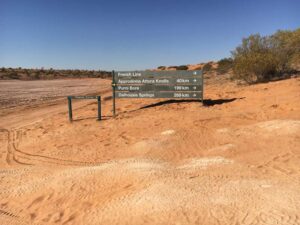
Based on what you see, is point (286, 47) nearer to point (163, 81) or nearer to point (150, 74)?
point (163, 81)

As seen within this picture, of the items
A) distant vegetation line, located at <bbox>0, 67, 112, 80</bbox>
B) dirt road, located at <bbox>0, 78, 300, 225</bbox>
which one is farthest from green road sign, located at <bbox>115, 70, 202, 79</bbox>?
distant vegetation line, located at <bbox>0, 67, 112, 80</bbox>

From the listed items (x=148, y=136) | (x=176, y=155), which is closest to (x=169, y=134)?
(x=148, y=136)

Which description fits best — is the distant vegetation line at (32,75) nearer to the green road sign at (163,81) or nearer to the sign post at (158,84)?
the sign post at (158,84)

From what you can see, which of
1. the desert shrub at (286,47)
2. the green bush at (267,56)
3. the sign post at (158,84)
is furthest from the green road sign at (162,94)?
the desert shrub at (286,47)

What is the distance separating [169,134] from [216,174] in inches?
122

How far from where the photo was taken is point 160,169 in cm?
655

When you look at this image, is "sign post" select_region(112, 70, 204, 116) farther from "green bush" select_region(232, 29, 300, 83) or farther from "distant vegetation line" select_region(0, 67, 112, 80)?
"distant vegetation line" select_region(0, 67, 112, 80)

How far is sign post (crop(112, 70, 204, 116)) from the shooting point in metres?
13.4

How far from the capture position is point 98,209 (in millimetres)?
5285

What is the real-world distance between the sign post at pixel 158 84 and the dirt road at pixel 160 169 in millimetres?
1595

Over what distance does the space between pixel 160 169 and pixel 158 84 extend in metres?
7.35

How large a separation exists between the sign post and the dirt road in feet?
5.23

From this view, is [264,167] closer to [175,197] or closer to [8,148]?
[175,197]

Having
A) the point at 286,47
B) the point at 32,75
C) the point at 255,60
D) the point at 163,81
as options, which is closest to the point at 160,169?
the point at 163,81
